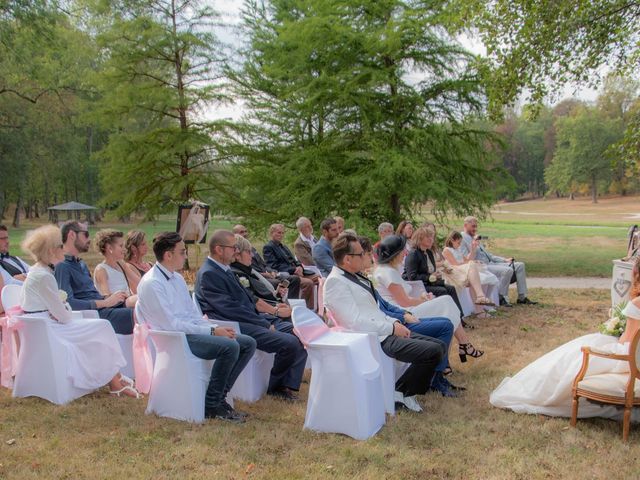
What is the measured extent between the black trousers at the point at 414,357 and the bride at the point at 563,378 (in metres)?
0.65

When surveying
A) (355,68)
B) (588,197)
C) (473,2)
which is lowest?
(588,197)

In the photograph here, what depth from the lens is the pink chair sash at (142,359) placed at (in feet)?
16.3

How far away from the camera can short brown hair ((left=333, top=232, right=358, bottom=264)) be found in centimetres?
466

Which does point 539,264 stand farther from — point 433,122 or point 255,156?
point 255,156

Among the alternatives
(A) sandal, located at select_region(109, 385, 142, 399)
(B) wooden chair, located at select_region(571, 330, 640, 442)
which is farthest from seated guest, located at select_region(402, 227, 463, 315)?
(A) sandal, located at select_region(109, 385, 142, 399)

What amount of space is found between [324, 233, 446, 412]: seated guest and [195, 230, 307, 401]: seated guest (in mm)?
684

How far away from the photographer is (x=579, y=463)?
377cm

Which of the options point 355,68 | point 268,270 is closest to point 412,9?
point 355,68

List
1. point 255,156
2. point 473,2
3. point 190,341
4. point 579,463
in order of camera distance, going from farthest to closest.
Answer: point 255,156
point 473,2
point 190,341
point 579,463

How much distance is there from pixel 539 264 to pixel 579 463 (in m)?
14.9

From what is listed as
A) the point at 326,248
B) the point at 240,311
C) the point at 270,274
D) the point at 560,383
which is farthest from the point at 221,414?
the point at 326,248

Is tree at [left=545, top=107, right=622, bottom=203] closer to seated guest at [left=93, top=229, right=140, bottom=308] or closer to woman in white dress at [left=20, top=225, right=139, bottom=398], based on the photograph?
seated guest at [left=93, top=229, right=140, bottom=308]

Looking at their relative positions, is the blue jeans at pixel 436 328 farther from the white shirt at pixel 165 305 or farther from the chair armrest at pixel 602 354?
the white shirt at pixel 165 305

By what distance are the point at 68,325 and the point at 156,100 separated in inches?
525
